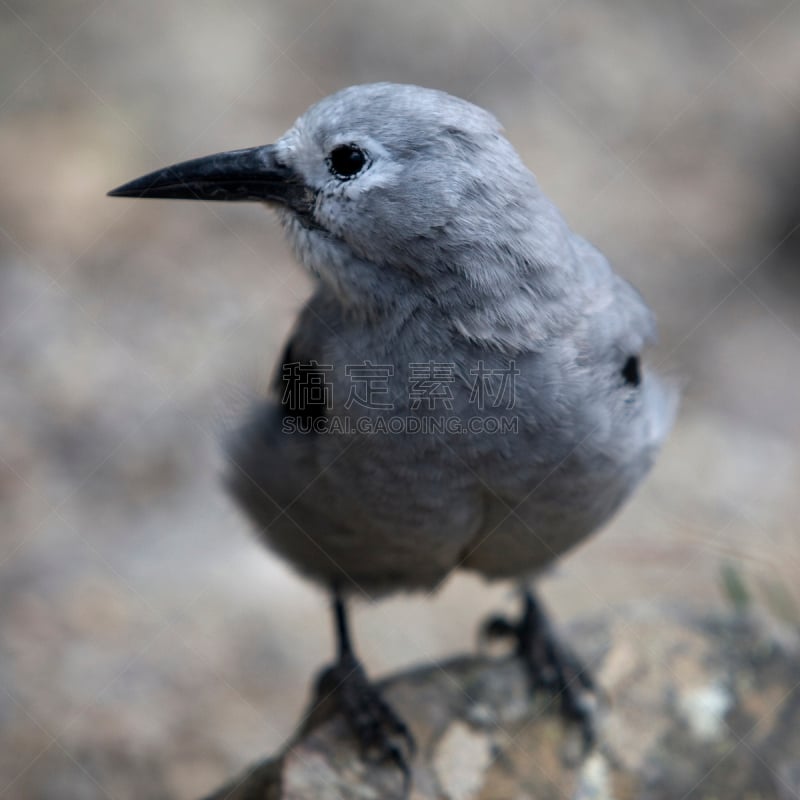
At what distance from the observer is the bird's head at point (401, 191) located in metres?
2.67

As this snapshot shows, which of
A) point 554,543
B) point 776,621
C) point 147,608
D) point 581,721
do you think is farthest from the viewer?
point 147,608

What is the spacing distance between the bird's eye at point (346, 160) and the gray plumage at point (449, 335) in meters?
0.02

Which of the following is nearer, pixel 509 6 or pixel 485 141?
pixel 485 141

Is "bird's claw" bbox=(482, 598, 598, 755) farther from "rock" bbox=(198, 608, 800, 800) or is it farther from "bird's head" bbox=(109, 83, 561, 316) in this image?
"bird's head" bbox=(109, 83, 561, 316)

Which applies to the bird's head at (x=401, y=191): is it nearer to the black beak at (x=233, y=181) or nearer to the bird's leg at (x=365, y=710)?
the black beak at (x=233, y=181)

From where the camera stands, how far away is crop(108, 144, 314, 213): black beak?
285cm

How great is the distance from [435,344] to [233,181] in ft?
2.51

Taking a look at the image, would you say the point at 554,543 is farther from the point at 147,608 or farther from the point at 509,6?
the point at 509,6

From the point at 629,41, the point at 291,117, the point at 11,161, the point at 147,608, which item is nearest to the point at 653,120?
the point at 629,41

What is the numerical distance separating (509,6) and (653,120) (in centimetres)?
149

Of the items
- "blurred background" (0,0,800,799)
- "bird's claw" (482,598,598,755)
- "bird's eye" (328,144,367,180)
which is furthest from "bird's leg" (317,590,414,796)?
"bird's eye" (328,144,367,180)

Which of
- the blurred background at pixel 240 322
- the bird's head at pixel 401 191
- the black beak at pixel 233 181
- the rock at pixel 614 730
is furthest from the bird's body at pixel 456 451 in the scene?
the blurred background at pixel 240 322

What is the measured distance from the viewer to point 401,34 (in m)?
7.81

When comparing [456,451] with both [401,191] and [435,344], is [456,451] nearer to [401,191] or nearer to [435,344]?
[435,344]
